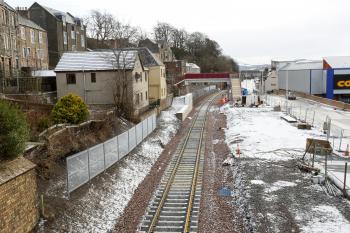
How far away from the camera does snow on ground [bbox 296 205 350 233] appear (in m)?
14.5

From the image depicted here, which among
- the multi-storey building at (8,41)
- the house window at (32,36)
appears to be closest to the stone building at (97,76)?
the multi-storey building at (8,41)

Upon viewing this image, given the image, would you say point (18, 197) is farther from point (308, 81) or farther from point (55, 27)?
point (308, 81)

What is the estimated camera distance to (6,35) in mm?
45594

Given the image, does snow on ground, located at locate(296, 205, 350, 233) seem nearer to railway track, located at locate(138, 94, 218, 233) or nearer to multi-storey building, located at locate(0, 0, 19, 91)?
railway track, located at locate(138, 94, 218, 233)

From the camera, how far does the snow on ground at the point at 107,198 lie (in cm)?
1481

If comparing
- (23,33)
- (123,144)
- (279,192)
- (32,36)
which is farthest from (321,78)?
(279,192)

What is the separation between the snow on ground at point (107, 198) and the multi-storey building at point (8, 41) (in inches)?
906

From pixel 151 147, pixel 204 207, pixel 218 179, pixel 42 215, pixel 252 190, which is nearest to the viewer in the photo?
pixel 42 215

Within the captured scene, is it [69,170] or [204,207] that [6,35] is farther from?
[204,207]

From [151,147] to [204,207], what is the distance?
12925 mm

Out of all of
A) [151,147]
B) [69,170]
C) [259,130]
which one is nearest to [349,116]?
[259,130]

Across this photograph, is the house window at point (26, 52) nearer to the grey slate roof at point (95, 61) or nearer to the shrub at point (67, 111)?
the grey slate roof at point (95, 61)

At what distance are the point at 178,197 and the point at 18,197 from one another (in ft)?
28.6

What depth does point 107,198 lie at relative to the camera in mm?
18203
